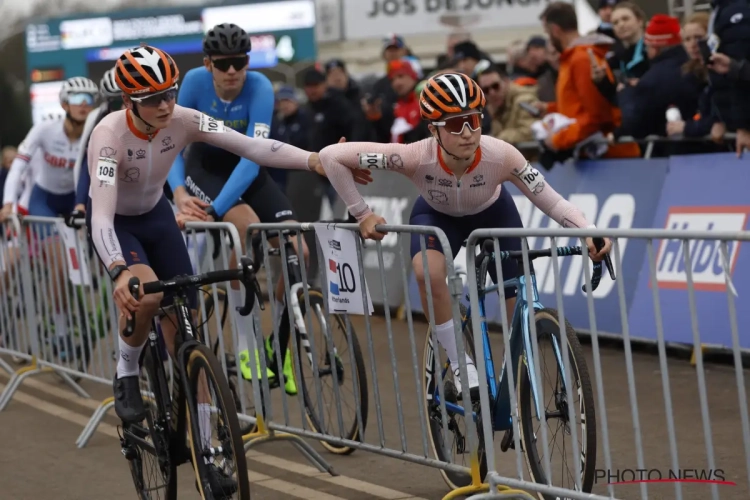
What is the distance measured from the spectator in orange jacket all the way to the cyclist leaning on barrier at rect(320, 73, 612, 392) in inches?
182

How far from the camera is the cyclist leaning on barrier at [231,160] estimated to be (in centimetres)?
822

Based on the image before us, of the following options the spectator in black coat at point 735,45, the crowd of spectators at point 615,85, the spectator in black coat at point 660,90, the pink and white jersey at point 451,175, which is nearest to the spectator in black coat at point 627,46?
the crowd of spectators at point 615,85

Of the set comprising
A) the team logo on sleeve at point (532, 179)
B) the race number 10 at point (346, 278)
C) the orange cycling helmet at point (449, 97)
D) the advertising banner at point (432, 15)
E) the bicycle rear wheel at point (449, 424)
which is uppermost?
the advertising banner at point (432, 15)

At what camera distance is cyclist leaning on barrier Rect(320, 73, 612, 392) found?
636 cm

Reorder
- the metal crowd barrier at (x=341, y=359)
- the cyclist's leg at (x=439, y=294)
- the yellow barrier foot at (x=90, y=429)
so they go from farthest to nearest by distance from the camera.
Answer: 1. the yellow barrier foot at (x=90, y=429)
2. the metal crowd barrier at (x=341, y=359)
3. the cyclist's leg at (x=439, y=294)

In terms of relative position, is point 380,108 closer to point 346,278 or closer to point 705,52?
point 705,52

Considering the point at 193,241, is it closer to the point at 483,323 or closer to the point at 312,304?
the point at 312,304

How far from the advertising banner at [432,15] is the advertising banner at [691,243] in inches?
444

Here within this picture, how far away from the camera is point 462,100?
20.7ft

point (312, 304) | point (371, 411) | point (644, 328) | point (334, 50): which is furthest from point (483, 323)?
point (334, 50)

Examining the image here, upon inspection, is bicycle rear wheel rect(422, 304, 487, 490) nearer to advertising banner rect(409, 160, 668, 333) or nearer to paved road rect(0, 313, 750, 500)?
paved road rect(0, 313, 750, 500)

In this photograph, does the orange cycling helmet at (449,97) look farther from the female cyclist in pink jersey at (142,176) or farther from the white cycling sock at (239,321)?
the white cycling sock at (239,321)

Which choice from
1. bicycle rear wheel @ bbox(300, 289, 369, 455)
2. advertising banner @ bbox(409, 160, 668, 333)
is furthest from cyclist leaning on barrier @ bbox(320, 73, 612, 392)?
advertising banner @ bbox(409, 160, 668, 333)

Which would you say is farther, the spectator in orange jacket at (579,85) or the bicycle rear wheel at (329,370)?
the spectator in orange jacket at (579,85)
